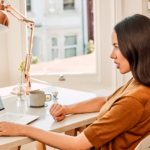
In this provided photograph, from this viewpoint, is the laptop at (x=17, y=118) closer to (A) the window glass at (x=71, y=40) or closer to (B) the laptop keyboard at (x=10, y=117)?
(B) the laptop keyboard at (x=10, y=117)

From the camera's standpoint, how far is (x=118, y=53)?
0.96 meters

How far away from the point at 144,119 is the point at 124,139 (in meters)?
0.11

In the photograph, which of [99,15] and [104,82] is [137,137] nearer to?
[104,82]

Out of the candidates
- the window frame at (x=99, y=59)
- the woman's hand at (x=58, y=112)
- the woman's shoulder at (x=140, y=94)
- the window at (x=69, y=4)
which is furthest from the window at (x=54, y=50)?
the woman's shoulder at (x=140, y=94)

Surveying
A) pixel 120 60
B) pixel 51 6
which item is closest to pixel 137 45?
pixel 120 60

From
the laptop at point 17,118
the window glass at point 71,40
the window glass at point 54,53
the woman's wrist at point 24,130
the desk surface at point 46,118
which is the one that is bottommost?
the desk surface at point 46,118

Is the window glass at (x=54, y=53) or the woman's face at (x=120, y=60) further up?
the woman's face at (x=120, y=60)

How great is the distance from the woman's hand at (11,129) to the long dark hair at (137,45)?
1.68 feet

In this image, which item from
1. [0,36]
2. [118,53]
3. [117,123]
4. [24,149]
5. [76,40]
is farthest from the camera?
[76,40]

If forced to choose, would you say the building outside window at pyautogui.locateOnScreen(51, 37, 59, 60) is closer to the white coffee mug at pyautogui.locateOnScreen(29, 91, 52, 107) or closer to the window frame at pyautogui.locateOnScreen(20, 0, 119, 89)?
the window frame at pyautogui.locateOnScreen(20, 0, 119, 89)

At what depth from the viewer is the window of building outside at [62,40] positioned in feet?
8.11

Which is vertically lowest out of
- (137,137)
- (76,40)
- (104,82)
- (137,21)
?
(104,82)

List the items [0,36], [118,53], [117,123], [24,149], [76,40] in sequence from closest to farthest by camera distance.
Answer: [117,123], [118,53], [24,149], [0,36], [76,40]

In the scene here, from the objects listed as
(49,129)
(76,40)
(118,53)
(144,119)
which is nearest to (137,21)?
(118,53)
